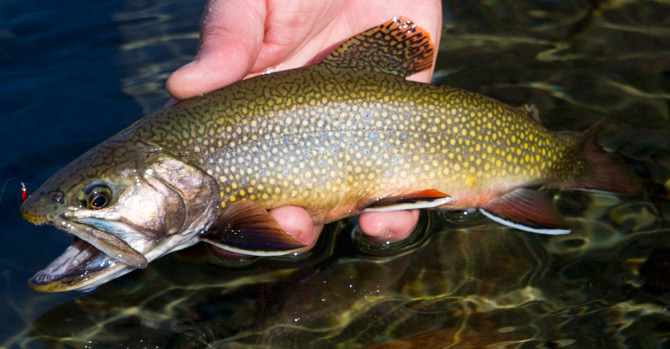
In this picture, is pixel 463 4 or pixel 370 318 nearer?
pixel 370 318

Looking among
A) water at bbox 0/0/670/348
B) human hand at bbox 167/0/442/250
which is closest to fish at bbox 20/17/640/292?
human hand at bbox 167/0/442/250

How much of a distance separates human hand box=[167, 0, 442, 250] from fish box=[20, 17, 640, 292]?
144mm

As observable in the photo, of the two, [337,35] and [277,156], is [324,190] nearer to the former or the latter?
[277,156]

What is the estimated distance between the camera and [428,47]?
179 inches

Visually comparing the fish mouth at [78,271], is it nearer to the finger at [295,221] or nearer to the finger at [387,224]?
the finger at [295,221]

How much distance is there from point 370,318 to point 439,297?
0.58 m

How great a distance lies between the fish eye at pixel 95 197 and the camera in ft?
12.2

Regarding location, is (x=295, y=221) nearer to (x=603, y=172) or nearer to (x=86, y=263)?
(x=86, y=263)

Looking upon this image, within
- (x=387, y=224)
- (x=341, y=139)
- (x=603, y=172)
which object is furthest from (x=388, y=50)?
(x=603, y=172)


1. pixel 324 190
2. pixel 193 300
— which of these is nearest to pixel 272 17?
pixel 324 190

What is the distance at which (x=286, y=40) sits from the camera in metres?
5.18

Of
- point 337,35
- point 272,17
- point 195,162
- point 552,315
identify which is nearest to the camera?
point 195,162

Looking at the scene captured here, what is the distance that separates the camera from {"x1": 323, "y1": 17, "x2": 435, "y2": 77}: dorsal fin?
4.46 metres

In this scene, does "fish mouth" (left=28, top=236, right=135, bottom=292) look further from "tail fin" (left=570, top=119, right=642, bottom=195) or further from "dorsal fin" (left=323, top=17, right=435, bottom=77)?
"tail fin" (left=570, top=119, right=642, bottom=195)
